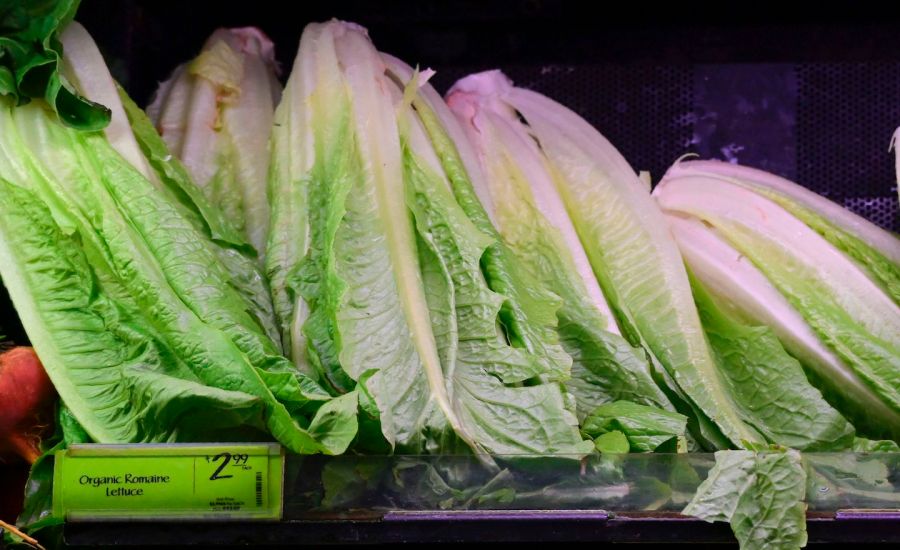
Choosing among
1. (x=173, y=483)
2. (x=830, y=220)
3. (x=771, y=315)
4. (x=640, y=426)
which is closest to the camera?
(x=173, y=483)

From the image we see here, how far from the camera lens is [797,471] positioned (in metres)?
1.08

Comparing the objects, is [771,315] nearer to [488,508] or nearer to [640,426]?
[640,426]

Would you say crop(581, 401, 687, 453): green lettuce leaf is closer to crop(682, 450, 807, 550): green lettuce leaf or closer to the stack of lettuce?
the stack of lettuce

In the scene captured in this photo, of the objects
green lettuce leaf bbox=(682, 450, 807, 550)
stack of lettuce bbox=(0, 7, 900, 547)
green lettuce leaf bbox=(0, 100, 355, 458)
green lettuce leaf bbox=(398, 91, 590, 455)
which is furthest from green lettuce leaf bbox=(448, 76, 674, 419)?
green lettuce leaf bbox=(0, 100, 355, 458)

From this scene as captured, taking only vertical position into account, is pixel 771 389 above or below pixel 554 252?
below

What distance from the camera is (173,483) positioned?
40.7 inches

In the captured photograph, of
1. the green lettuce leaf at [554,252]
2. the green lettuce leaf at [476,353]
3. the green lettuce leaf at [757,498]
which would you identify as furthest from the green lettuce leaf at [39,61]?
the green lettuce leaf at [757,498]

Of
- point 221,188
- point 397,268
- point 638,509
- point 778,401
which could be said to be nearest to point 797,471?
point 638,509

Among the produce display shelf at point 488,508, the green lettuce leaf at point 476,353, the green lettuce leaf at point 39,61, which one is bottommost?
the produce display shelf at point 488,508

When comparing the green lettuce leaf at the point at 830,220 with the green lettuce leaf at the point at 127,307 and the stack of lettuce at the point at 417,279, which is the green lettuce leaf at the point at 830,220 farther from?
the green lettuce leaf at the point at 127,307

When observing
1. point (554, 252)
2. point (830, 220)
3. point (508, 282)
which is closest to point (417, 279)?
point (508, 282)

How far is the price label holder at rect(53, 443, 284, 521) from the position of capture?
1031 mm

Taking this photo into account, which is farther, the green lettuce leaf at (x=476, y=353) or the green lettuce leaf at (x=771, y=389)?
the green lettuce leaf at (x=771, y=389)

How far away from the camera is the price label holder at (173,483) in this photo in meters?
1.03
